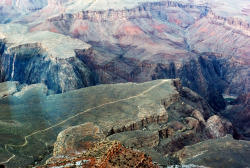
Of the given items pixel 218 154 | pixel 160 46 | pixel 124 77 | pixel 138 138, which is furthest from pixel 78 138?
pixel 160 46

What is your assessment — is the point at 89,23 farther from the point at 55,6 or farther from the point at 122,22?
the point at 55,6

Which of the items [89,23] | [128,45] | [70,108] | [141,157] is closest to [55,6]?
[89,23]

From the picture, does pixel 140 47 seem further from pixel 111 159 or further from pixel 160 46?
pixel 111 159

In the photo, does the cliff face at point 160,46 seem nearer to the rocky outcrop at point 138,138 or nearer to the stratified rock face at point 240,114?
the stratified rock face at point 240,114

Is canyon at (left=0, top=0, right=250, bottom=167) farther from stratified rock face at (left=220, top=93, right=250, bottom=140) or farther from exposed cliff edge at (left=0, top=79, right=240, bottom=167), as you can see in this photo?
stratified rock face at (left=220, top=93, right=250, bottom=140)

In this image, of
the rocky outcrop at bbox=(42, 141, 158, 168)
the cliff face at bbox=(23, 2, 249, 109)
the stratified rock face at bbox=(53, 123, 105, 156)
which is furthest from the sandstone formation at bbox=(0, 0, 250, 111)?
the rocky outcrop at bbox=(42, 141, 158, 168)

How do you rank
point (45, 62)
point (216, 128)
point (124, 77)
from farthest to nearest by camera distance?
point (124, 77), point (45, 62), point (216, 128)
